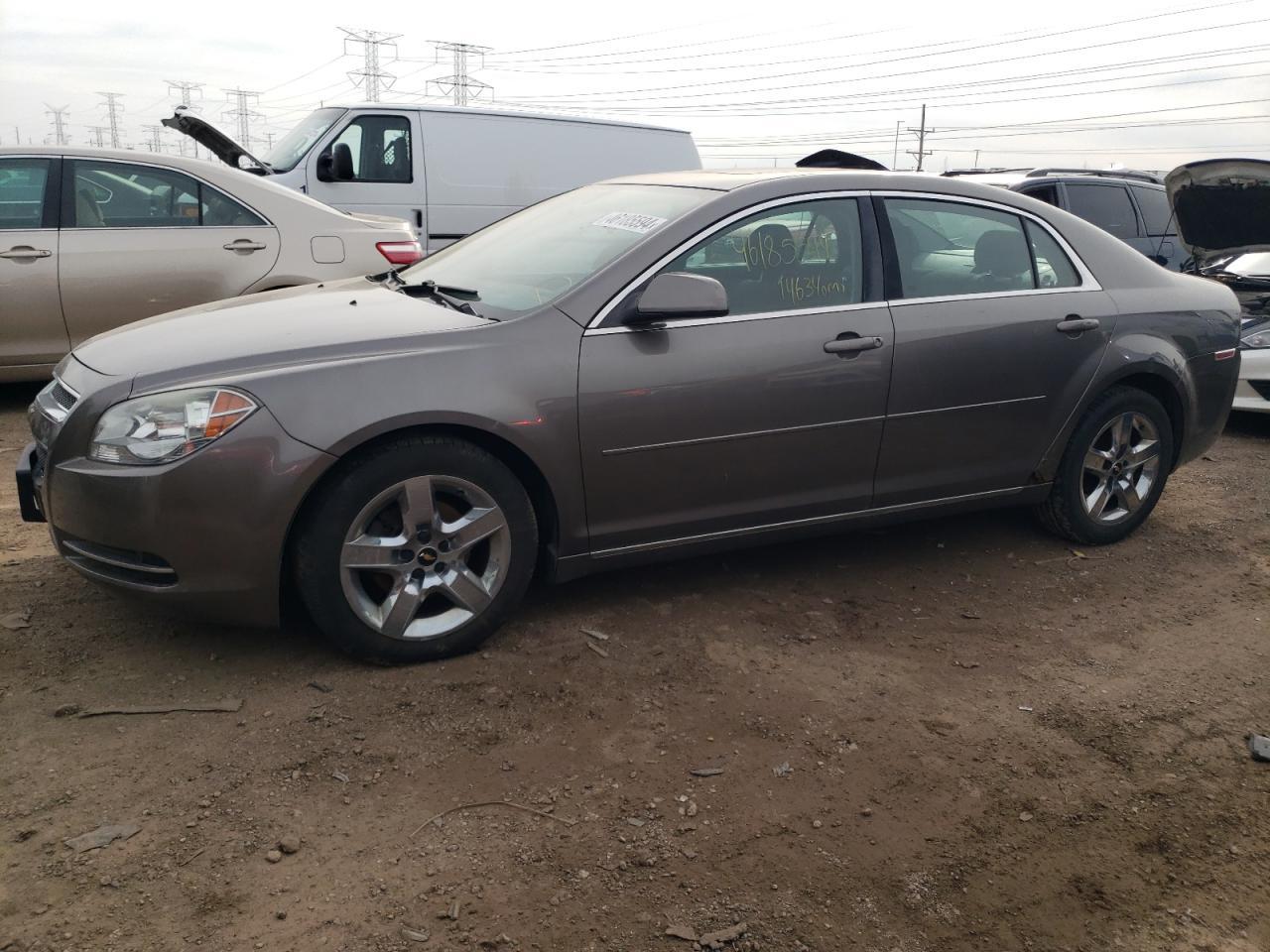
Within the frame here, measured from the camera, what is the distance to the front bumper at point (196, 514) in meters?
3.24

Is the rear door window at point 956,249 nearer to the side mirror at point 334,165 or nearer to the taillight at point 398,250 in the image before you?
the taillight at point 398,250

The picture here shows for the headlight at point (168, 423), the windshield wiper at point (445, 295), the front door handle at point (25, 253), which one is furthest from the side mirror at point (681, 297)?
the front door handle at point (25, 253)

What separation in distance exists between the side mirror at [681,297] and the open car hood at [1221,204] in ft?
15.9

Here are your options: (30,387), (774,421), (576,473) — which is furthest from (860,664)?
(30,387)

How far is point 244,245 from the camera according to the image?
690 cm

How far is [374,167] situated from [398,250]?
3894mm

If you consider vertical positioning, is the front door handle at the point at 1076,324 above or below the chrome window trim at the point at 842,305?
below

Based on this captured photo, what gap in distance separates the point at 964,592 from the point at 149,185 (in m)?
5.44

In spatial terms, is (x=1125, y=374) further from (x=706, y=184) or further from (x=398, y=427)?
(x=398, y=427)

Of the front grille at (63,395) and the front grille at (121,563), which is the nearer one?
the front grille at (121,563)

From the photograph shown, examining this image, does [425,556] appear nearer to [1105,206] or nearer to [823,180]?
[823,180]

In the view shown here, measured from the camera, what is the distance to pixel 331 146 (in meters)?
10.5

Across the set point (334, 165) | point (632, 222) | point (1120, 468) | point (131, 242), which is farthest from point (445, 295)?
point (334, 165)

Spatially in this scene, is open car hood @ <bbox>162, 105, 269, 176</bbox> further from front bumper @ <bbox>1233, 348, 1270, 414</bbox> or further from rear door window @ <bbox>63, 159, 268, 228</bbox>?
front bumper @ <bbox>1233, 348, 1270, 414</bbox>
